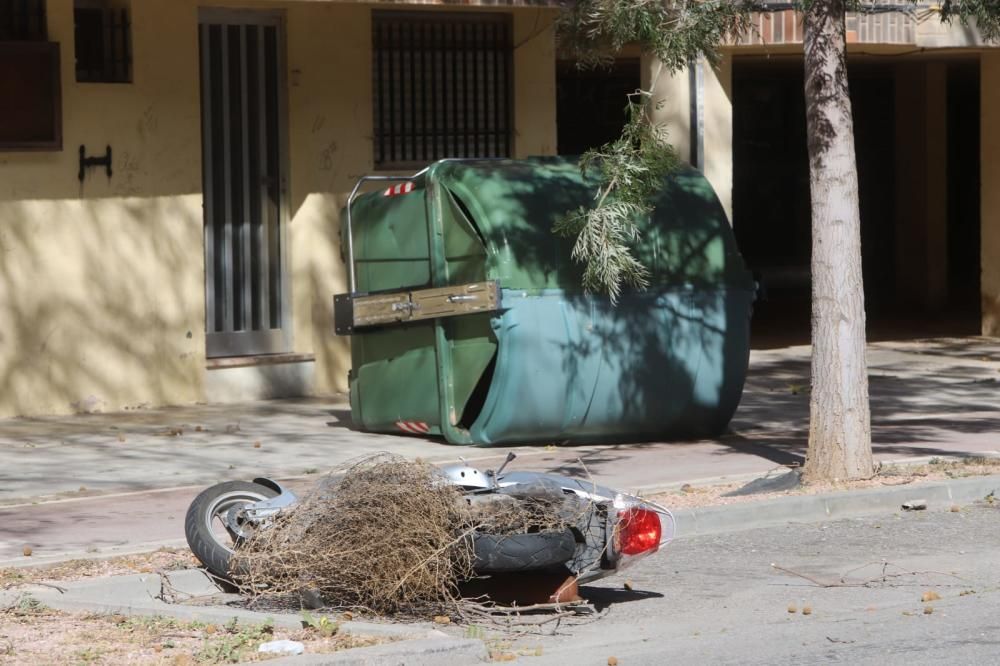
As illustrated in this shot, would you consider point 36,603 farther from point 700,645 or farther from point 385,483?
point 700,645

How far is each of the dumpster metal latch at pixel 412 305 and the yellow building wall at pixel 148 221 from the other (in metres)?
2.43

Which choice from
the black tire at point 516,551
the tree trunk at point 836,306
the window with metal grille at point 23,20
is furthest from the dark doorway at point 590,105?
the black tire at point 516,551

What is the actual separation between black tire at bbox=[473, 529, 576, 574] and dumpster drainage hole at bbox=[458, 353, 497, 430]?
4.81 metres

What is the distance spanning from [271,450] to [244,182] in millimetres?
3938

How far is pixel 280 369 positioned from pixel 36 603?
322 inches

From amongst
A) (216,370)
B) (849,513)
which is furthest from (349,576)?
(216,370)

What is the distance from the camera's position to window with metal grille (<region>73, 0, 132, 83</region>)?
14.5 metres

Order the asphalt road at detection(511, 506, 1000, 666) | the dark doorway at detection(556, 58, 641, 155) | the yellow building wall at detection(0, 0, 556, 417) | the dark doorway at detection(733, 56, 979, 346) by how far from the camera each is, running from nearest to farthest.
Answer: the asphalt road at detection(511, 506, 1000, 666) < the yellow building wall at detection(0, 0, 556, 417) < the dark doorway at detection(556, 58, 641, 155) < the dark doorway at detection(733, 56, 979, 346)

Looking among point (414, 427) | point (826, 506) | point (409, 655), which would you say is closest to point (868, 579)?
point (826, 506)

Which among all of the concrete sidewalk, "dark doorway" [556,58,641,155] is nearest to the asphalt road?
the concrete sidewalk

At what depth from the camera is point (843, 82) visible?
34.1 feet

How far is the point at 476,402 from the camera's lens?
12250 millimetres

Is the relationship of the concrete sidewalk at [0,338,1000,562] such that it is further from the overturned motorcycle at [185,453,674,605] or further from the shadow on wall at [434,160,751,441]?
the overturned motorcycle at [185,453,674,605]

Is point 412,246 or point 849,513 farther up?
point 412,246
